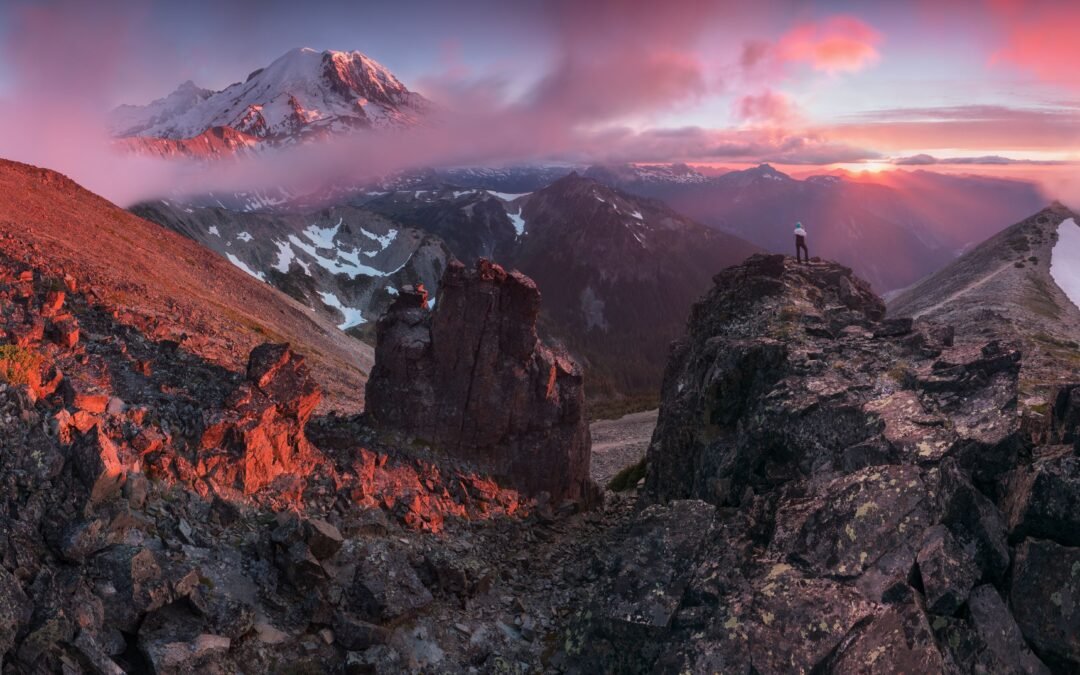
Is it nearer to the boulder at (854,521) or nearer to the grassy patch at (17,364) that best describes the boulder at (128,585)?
the grassy patch at (17,364)

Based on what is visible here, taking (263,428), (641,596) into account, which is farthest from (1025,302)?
(263,428)

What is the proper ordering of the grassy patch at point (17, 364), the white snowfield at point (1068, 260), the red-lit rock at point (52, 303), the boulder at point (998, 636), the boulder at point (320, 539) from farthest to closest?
the white snowfield at point (1068, 260)
the red-lit rock at point (52, 303)
the boulder at point (320, 539)
the grassy patch at point (17, 364)
the boulder at point (998, 636)

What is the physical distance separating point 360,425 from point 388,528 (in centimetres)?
916

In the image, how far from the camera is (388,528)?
78.2 ft

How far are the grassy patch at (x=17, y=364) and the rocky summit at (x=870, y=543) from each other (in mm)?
18455

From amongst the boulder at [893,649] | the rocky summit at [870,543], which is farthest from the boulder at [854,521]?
the boulder at [893,649]

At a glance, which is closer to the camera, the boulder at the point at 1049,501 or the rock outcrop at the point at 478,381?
the boulder at the point at 1049,501

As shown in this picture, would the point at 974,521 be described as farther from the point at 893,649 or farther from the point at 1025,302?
the point at 1025,302

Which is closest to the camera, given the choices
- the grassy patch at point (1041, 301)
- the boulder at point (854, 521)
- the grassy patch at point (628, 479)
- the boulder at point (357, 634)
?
the boulder at point (854, 521)

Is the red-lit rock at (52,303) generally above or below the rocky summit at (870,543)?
above

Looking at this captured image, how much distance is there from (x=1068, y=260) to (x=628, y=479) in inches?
3201

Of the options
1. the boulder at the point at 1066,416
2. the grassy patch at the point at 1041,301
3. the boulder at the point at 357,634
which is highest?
the grassy patch at the point at 1041,301

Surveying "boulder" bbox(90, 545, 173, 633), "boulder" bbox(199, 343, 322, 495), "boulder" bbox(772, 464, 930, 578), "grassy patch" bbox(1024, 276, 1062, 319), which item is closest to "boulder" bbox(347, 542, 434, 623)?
"boulder" bbox(199, 343, 322, 495)

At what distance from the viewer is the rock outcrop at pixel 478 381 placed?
32.6 meters
